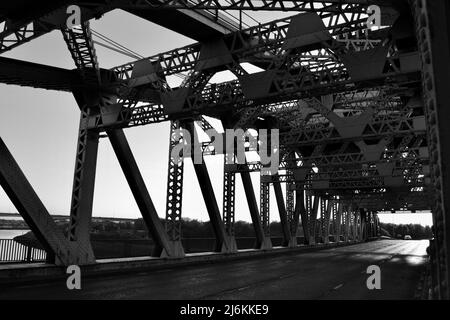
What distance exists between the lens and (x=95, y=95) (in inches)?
792

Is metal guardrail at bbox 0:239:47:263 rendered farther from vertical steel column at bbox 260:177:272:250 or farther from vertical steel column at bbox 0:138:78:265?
vertical steel column at bbox 260:177:272:250

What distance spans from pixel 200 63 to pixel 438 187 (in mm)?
13854

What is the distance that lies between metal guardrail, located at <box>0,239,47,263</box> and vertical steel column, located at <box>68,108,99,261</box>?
5.49 ft

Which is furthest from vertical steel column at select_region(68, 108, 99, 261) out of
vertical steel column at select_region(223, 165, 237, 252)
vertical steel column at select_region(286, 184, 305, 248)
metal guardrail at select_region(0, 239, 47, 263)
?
vertical steel column at select_region(286, 184, 305, 248)

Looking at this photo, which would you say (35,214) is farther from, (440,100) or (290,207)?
(290,207)

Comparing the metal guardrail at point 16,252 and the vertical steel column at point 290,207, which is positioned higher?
the vertical steel column at point 290,207

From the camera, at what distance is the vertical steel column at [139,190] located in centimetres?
2048

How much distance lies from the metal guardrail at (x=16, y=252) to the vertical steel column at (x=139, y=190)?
17.3 feet

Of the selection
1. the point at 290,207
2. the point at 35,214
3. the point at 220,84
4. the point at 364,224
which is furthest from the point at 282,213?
the point at 364,224

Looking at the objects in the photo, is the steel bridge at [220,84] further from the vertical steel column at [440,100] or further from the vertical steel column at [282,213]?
the vertical steel column at [282,213]

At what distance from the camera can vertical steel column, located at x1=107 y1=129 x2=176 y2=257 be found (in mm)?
20484

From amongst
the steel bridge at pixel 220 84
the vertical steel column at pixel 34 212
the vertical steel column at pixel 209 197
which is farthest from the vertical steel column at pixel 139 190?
the vertical steel column at pixel 209 197

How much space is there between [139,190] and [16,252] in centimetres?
606
